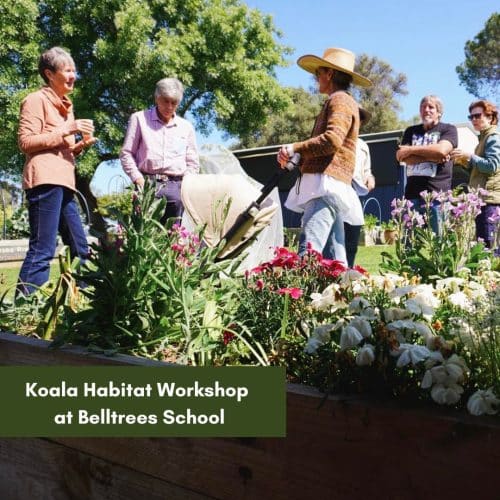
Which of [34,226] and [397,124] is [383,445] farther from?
[397,124]

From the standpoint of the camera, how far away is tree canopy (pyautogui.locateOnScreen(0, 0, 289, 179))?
19.2 metres

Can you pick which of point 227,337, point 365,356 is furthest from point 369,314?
point 227,337

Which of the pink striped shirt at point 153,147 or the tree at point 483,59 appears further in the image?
the tree at point 483,59

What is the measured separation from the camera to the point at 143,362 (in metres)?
1.60

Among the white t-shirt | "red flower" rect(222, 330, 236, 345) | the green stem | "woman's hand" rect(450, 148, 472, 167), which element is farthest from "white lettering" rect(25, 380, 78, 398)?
"woman's hand" rect(450, 148, 472, 167)

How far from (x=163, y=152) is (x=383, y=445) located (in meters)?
3.47

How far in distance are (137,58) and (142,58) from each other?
188 mm

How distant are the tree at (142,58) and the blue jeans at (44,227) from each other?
16024 mm

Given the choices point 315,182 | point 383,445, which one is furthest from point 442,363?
point 315,182

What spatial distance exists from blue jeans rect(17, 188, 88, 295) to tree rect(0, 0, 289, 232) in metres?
16.0

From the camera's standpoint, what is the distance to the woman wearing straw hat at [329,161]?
3525mm

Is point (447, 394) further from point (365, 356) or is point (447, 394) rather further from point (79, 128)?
point (79, 128)

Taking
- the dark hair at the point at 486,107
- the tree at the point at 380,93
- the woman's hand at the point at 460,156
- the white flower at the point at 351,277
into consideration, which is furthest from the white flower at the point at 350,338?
the tree at the point at 380,93

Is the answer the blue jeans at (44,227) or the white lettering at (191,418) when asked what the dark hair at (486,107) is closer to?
the blue jeans at (44,227)
